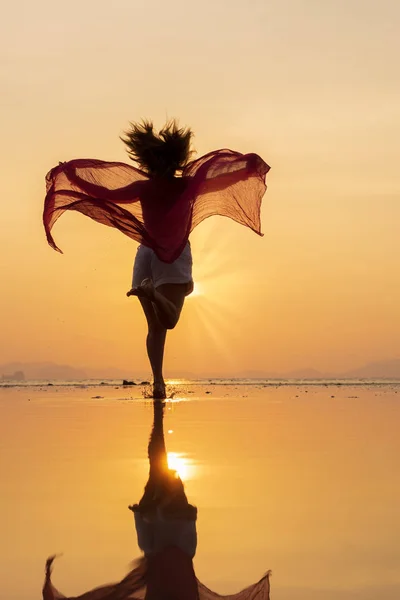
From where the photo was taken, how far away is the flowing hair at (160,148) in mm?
9814

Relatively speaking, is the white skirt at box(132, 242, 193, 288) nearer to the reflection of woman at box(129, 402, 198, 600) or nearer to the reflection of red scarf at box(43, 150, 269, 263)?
the reflection of red scarf at box(43, 150, 269, 263)

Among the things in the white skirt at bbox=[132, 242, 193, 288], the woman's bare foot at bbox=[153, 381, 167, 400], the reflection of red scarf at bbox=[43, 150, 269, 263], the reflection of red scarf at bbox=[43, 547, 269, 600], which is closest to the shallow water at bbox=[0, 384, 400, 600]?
the reflection of red scarf at bbox=[43, 547, 269, 600]

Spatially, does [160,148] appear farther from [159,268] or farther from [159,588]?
[159,588]

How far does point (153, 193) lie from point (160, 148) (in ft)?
1.57

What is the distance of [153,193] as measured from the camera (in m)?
9.92

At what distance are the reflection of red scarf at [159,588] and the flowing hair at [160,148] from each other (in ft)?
25.3

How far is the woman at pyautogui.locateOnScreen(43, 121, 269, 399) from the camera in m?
9.80

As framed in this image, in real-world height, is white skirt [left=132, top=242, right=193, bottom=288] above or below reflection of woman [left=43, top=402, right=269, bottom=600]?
above

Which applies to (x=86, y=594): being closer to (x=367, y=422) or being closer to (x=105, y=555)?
(x=105, y=555)

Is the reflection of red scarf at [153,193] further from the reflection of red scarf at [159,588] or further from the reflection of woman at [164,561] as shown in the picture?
the reflection of red scarf at [159,588]

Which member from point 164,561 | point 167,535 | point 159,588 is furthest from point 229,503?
point 159,588

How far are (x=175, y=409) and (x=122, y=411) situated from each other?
53cm

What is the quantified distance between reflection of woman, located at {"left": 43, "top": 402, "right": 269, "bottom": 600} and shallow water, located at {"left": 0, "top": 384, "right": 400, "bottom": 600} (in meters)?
0.04

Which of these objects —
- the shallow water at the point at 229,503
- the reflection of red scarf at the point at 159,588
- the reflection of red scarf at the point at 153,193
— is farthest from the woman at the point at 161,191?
the reflection of red scarf at the point at 159,588
